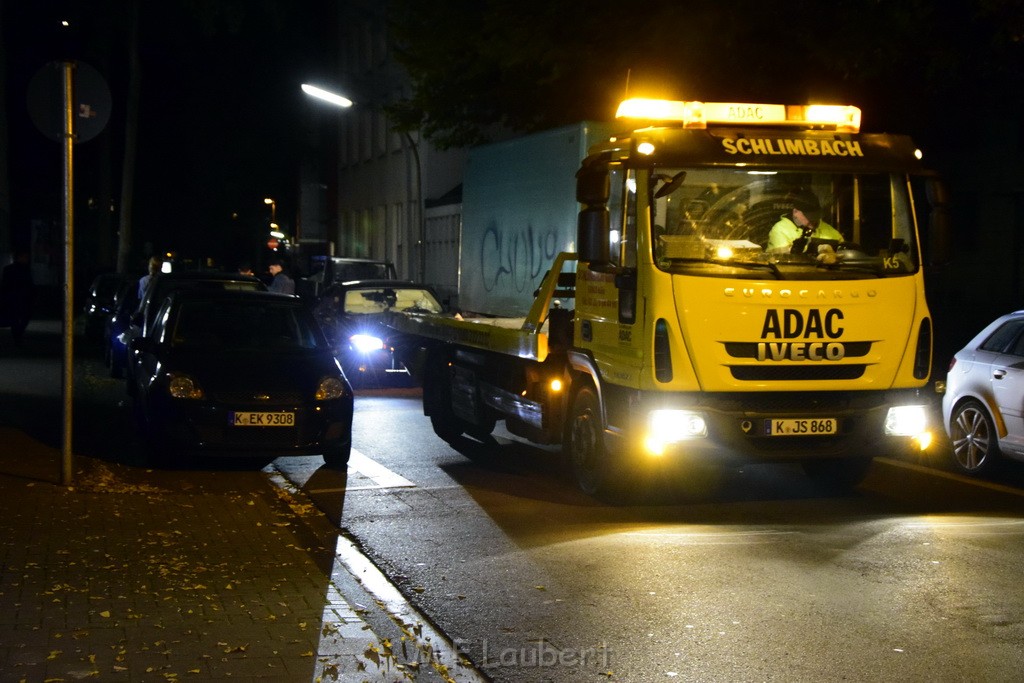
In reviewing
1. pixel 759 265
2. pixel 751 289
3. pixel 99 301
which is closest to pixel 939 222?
pixel 759 265

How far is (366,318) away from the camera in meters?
→ 20.9

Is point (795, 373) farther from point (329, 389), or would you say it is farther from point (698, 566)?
point (329, 389)

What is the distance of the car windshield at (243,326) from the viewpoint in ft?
42.6

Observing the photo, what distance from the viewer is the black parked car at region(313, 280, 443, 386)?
20.4 metres

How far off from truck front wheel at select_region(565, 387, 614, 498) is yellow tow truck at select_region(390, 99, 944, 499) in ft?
0.10

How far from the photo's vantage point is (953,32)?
1777 cm

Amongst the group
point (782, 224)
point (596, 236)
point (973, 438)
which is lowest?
point (973, 438)

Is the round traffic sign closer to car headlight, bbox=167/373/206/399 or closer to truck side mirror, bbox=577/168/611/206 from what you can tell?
car headlight, bbox=167/373/206/399

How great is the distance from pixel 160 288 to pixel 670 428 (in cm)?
898

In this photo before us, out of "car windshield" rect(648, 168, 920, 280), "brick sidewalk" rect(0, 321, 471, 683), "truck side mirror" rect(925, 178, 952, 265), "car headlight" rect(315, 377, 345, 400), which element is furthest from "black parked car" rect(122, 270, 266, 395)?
"truck side mirror" rect(925, 178, 952, 265)

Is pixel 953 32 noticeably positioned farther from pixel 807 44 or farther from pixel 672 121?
pixel 672 121

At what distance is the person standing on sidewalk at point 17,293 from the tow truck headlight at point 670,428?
67.6ft

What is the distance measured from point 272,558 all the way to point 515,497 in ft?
10.1

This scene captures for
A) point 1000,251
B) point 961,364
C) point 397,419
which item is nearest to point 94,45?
point 1000,251
